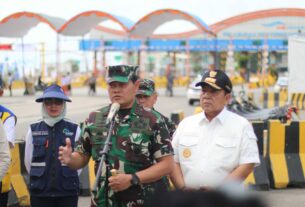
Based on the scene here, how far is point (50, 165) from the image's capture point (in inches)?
202

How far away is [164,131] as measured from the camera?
392cm

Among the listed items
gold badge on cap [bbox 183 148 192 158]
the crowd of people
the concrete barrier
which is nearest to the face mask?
the crowd of people

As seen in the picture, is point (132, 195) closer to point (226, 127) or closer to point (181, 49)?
point (226, 127)

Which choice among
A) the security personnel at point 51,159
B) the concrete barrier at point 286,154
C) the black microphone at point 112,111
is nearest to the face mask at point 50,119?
the security personnel at point 51,159

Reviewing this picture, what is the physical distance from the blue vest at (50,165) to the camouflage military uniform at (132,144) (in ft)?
3.98

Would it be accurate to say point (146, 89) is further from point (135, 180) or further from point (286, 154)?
point (286, 154)

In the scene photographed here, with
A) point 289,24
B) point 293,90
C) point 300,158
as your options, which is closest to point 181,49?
point 289,24

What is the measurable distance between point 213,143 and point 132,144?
599 mm

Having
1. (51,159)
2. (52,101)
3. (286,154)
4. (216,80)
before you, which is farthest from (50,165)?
(286,154)

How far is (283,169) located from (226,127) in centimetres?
566

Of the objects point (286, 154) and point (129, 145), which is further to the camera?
point (286, 154)

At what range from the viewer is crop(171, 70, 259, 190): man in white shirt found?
4121mm

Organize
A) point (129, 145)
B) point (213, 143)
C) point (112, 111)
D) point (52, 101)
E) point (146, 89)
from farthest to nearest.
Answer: point (146, 89)
point (52, 101)
point (213, 143)
point (129, 145)
point (112, 111)

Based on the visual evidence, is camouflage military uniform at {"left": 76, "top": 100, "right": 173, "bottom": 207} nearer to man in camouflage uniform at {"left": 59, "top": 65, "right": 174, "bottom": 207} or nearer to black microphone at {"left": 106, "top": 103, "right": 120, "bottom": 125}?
man in camouflage uniform at {"left": 59, "top": 65, "right": 174, "bottom": 207}
